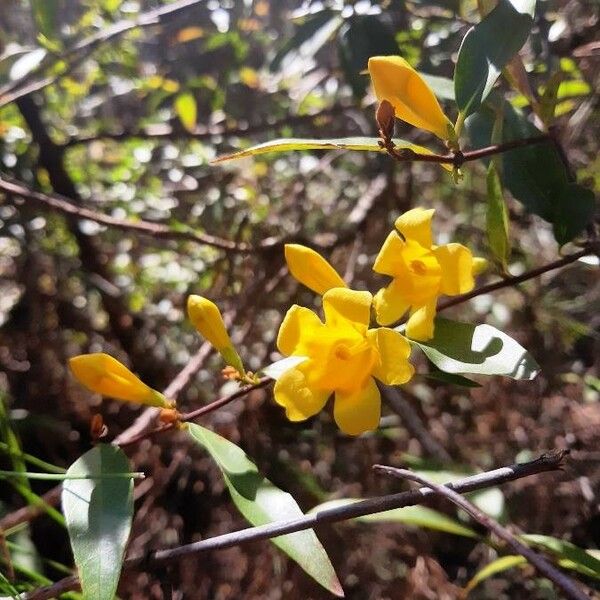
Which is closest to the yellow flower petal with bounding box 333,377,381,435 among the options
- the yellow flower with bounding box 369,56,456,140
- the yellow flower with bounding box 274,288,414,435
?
the yellow flower with bounding box 274,288,414,435

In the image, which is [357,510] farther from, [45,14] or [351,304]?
[45,14]

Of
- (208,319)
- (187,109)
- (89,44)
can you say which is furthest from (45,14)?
(208,319)

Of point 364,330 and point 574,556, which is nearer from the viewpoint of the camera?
point 364,330

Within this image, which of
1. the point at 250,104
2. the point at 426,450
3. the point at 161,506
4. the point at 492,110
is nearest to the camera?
the point at 492,110

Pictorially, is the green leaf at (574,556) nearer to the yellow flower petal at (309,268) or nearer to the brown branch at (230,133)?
the yellow flower petal at (309,268)

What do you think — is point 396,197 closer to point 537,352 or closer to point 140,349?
point 537,352

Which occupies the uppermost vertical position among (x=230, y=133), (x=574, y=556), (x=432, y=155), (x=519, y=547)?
(x=432, y=155)

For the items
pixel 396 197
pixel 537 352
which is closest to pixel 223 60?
pixel 396 197

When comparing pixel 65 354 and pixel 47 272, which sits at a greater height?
pixel 47 272
